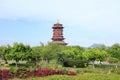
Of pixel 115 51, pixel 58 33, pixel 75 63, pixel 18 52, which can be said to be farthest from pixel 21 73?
pixel 58 33

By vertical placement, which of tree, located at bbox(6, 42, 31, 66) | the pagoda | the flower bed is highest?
the pagoda

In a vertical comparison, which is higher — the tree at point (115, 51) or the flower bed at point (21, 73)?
the tree at point (115, 51)

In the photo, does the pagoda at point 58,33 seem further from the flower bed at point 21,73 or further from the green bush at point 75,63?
the flower bed at point 21,73

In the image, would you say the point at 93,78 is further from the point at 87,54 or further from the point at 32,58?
the point at 87,54

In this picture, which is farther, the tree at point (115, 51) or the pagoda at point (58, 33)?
the pagoda at point (58, 33)

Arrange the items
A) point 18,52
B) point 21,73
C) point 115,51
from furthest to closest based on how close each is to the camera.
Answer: point 115,51 → point 18,52 → point 21,73

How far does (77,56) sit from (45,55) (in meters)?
5.51

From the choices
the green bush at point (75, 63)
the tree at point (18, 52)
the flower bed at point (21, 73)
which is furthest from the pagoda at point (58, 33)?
the flower bed at point (21, 73)

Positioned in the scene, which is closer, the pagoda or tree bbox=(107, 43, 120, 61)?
tree bbox=(107, 43, 120, 61)

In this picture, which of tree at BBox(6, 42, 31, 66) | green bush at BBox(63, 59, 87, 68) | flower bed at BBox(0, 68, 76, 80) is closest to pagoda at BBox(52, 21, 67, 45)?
green bush at BBox(63, 59, 87, 68)

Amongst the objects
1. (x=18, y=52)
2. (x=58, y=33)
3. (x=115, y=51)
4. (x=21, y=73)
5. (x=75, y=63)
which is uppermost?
(x=58, y=33)

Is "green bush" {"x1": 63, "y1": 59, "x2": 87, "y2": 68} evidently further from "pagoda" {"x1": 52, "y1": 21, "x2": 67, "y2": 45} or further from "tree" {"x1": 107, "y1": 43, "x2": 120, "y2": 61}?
"pagoda" {"x1": 52, "y1": 21, "x2": 67, "y2": 45}

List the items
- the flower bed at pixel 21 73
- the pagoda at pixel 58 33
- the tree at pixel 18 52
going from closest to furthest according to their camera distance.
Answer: the flower bed at pixel 21 73 < the tree at pixel 18 52 < the pagoda at pixel 58 33

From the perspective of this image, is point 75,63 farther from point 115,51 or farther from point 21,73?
point 21,73
